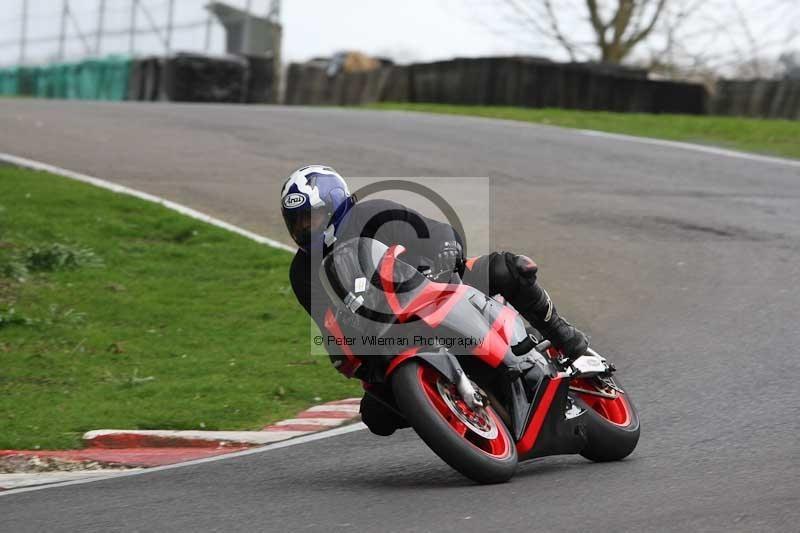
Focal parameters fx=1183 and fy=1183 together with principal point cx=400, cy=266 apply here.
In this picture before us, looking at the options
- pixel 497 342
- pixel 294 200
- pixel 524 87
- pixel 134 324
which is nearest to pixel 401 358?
pixel 497 342

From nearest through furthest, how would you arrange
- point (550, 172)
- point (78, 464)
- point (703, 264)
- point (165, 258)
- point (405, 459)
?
point (405, 459) < point (78, 464) < point (703, 264) < point (165, 258) < point (550, 172)

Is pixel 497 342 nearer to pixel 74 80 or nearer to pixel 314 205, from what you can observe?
pixel 314 205

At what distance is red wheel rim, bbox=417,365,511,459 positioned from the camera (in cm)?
544

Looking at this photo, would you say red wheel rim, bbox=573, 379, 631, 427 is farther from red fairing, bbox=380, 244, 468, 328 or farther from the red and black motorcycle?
red fairing, bbox=380, 244, 468, 328

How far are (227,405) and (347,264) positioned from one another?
2.59m

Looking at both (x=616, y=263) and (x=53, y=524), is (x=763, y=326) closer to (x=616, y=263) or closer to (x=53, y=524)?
(x=616, y=263)

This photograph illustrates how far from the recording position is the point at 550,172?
52.2 ft

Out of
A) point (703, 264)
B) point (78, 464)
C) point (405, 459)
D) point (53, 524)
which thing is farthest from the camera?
point (703, 264)

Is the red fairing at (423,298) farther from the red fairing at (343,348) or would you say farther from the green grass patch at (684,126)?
the green grass patch at (684,126)

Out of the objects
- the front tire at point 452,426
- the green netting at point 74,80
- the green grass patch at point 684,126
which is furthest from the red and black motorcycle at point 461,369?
the green netting at point 74,80

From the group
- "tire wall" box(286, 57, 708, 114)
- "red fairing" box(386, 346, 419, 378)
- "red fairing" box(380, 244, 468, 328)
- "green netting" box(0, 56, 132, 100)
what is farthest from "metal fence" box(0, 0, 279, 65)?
"red fairing" box(386, 346, 419, 378)

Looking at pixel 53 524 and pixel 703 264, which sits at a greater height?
pixel 703 264

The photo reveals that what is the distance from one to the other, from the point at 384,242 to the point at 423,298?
329 millimetres

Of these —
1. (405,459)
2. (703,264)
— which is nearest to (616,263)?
(703,264)
